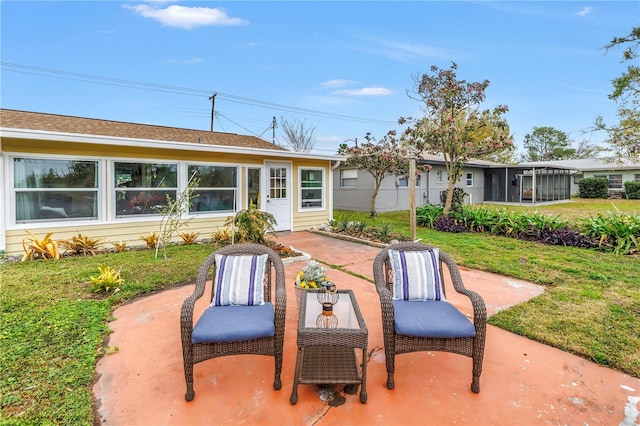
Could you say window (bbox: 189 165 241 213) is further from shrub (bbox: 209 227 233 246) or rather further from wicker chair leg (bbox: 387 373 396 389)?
wicker chair leg (bbox: 387 373 396 389)

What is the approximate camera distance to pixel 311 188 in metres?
10.1

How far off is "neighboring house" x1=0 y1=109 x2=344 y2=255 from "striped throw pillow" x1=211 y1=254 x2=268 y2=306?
515 cm

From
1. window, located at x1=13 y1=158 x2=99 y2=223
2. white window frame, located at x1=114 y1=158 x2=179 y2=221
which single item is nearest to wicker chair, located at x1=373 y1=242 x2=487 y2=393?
white window frame, located at x1=114 y1=158 x2=179 y2=221

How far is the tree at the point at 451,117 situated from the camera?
9.78 meters

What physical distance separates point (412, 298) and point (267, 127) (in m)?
26.6

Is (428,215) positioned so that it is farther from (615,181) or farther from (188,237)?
(615,181)

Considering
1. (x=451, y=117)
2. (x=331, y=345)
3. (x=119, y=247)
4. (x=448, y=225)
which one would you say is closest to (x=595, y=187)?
(x=448, y=225)

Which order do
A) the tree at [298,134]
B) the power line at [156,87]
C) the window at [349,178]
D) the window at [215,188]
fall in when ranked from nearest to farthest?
the window at [215,188], the power line at [156,87], the window at [349,178], the tree at [298,134]

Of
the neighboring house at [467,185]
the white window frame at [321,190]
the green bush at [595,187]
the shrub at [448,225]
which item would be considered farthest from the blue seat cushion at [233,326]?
the green bush at [595,187]

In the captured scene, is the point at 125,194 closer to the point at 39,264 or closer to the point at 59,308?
the point at 39,264

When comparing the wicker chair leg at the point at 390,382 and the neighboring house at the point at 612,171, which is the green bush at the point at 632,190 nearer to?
the neighboring house at the point at 612,171

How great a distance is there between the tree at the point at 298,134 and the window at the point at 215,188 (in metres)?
20.3

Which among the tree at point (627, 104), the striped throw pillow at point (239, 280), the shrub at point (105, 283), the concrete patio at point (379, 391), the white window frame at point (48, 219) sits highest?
the tree at point (627, 104)

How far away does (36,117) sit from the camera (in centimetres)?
816
